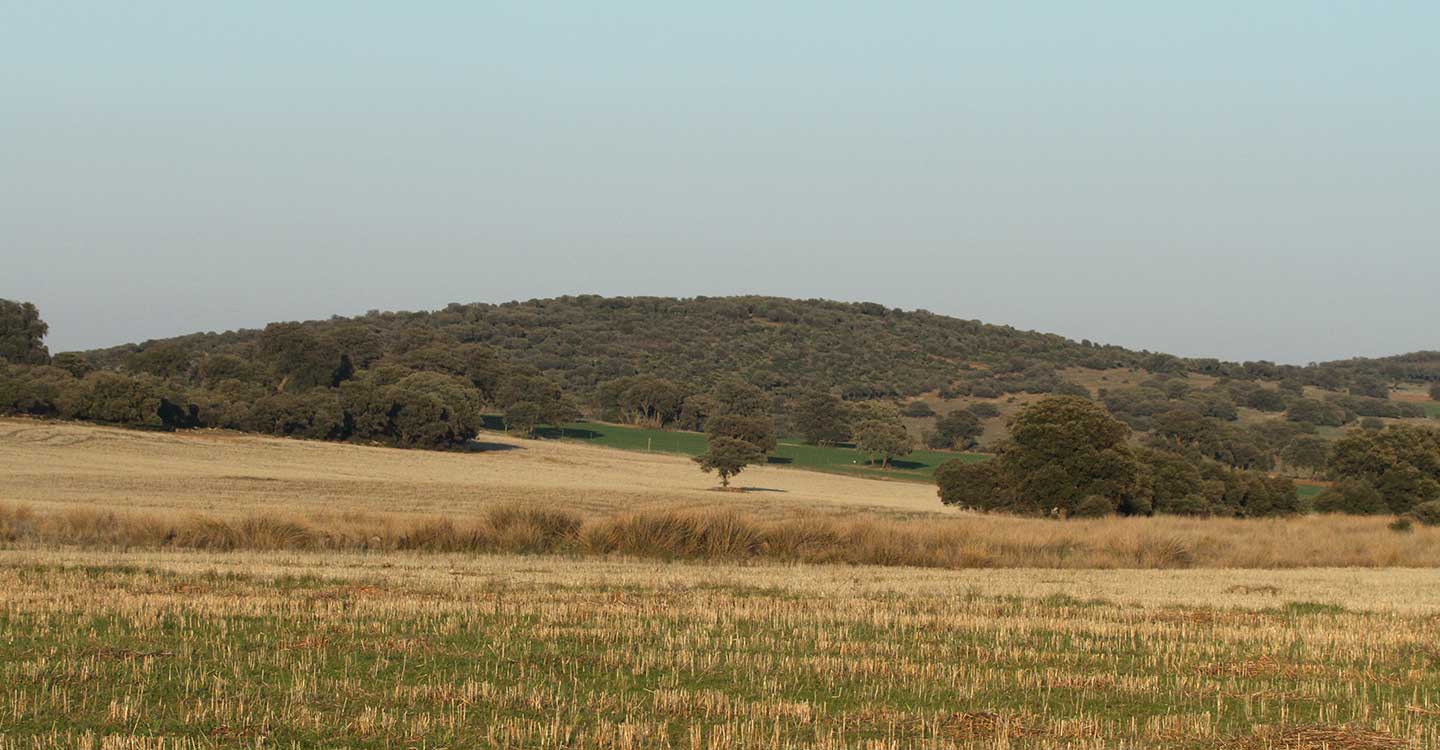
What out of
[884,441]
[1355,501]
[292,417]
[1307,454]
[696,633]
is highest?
[1307,454]

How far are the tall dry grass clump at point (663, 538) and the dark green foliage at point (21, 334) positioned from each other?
97925mm

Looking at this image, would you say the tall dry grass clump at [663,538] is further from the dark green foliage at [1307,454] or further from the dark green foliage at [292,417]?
the dark green foliage at [1307,454]

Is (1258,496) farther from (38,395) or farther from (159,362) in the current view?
(159,362)

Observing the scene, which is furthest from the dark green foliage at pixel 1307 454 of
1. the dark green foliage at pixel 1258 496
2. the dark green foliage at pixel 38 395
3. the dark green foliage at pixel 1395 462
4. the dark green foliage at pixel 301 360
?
the dark green foliage at pixel 38 395

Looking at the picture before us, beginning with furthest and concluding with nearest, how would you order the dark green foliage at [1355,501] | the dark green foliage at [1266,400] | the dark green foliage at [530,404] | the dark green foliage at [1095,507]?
the dark green foliage at [1266,400] → the dark green foliage at [530,404] → the dark green foliage at [1355,501] → the dark green foliage at [1095,507]

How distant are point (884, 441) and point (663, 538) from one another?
297 ft

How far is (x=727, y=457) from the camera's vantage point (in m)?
89.1

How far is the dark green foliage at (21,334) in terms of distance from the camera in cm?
11594

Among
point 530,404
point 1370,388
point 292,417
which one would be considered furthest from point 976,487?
point 1370,388

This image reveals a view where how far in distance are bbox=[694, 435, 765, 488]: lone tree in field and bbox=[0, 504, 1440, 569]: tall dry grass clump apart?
55961 millimetres

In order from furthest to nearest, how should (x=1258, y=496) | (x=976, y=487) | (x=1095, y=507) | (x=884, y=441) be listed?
(x=884, y=441) < (x=1258, y=496) < (x=976, y=487) < (x=1095, y=507)

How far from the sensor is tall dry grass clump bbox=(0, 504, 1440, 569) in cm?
2861

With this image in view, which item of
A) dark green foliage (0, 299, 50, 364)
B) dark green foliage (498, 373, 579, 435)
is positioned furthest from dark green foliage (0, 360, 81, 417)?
dark green foliage (498, 373, 579, 435)

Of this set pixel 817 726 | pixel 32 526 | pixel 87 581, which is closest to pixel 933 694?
pixel 817 726
